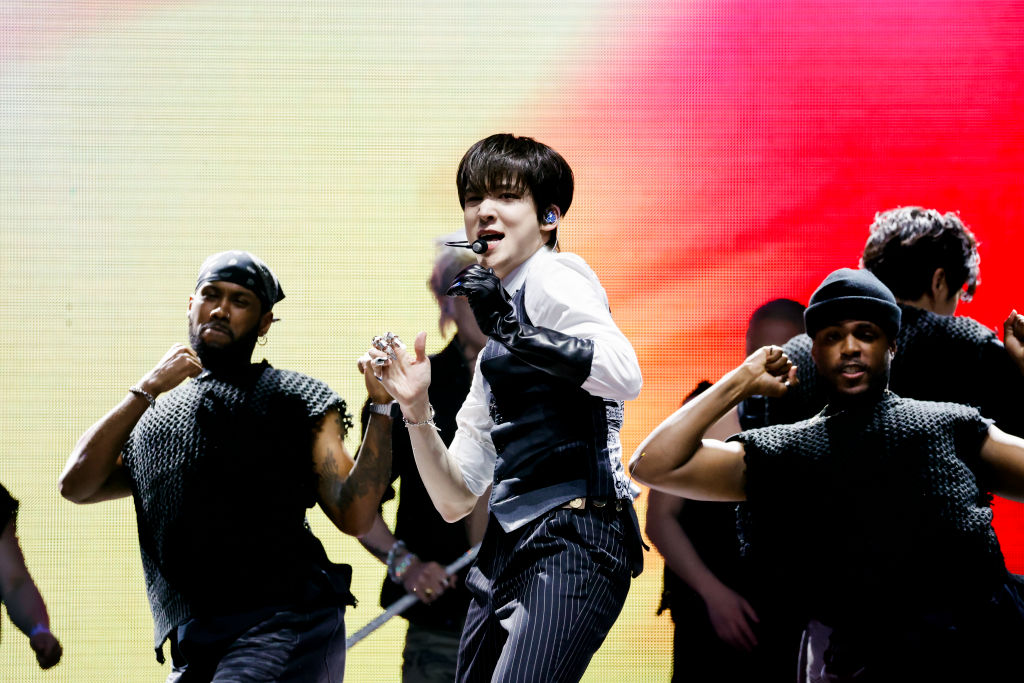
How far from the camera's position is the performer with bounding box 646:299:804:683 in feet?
11.8

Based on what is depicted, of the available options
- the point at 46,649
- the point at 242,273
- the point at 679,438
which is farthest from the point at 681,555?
the point at 46,649

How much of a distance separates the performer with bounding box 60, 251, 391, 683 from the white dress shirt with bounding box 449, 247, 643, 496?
458 millimetres

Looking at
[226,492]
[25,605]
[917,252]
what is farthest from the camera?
[25,605]

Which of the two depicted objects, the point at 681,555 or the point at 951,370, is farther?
the point at 681,555

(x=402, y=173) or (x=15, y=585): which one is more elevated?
(x=402, y=173)

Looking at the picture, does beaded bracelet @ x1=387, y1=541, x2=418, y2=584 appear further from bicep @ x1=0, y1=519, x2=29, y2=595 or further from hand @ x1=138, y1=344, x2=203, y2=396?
bicep @ x1=0, y1=519, x2=29, y2=595

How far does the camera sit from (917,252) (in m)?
3.28

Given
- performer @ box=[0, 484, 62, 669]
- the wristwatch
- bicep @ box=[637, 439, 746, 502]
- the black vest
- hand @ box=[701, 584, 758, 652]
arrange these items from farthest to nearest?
hand @ box=[701, 584, 758, 652] → performer @ box=[0, 484, 62, 669] → the wristwatch → bicep @ box=[637, 439, 746, 502] → the black vest

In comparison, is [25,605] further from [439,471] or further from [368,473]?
[439,471]

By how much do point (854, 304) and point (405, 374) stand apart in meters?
1.15

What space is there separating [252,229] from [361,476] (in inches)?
53.6

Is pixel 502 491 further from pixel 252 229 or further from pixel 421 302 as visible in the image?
pixel 252 229

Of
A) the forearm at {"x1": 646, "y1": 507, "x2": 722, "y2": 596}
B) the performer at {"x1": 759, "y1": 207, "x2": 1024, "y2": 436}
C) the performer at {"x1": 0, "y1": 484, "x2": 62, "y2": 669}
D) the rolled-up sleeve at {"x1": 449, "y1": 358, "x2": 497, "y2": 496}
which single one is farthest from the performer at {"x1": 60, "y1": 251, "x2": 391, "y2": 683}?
the performer at {"x1": 759, "y1": 207, "x2": 1024, "y2": 436}

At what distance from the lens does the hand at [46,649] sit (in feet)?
10.9
